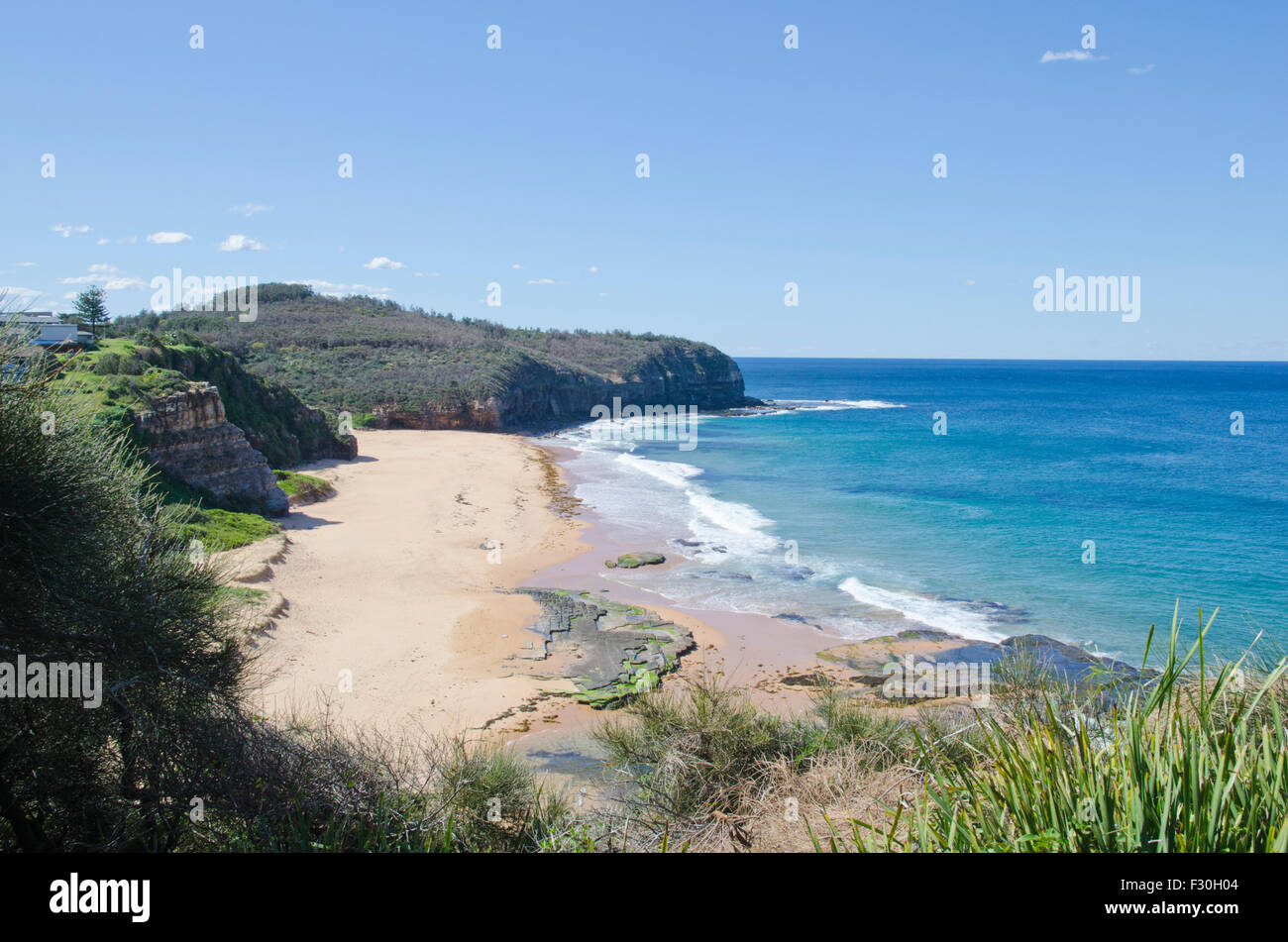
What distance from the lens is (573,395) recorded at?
236 feet

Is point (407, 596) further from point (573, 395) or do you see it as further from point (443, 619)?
point (573, 395)

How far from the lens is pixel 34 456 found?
6156mm

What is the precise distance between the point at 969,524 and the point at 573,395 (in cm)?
4752

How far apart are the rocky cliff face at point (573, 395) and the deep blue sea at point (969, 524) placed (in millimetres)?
5055

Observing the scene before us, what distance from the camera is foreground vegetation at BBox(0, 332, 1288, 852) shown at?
201 inches

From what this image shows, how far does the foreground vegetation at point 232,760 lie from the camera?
511 cm

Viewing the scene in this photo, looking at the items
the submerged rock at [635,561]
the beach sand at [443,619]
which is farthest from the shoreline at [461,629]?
the submerged rock at [635,561]

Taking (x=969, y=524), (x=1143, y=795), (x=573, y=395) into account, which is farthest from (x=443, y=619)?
(x=573, y=395)

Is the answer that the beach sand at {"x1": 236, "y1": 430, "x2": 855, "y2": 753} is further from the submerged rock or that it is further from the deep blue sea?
the deep blue sea

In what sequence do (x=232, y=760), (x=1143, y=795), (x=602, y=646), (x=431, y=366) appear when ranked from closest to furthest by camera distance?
1. (x=1143, y=795)
2. (x=232, y=760)
3. (x=602, y=646)
4. (x=431, y=366)

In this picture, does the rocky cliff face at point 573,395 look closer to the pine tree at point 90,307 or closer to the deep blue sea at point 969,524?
the deep blue sea at point 969,524
